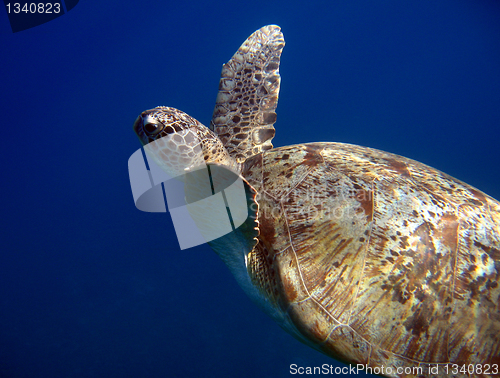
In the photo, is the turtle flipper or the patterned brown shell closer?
the patterned brown shell

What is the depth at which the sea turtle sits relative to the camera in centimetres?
111

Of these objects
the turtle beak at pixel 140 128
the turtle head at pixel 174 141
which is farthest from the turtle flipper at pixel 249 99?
the turtle beak at pixel 140 128

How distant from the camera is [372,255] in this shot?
46.4 inches

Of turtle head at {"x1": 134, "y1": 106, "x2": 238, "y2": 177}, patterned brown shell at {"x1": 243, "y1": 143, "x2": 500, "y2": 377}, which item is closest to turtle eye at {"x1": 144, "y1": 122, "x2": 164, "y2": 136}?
turtle head at {"x1": 134, "y1": 106, "x2": 238, "y2": 177}

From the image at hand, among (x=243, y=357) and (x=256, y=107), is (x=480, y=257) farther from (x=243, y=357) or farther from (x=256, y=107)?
(x=243, y=357)

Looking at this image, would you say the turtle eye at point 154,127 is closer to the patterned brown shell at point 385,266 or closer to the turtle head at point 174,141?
the turtle head at point 174,141

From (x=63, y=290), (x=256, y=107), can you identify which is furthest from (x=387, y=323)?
(x=63, y=290)

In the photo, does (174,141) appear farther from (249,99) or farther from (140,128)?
(249,99)

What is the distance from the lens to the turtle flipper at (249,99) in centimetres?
208

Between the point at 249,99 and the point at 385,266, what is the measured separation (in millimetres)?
1551

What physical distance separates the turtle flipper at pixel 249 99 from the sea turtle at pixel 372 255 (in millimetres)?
608

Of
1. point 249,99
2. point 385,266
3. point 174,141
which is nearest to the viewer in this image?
point 385,266

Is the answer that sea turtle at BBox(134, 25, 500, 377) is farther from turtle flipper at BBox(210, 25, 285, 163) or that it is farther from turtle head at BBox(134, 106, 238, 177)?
turtle flipper at BBox(210, 25, 285, 163)

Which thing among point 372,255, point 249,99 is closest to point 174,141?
point 249,99
